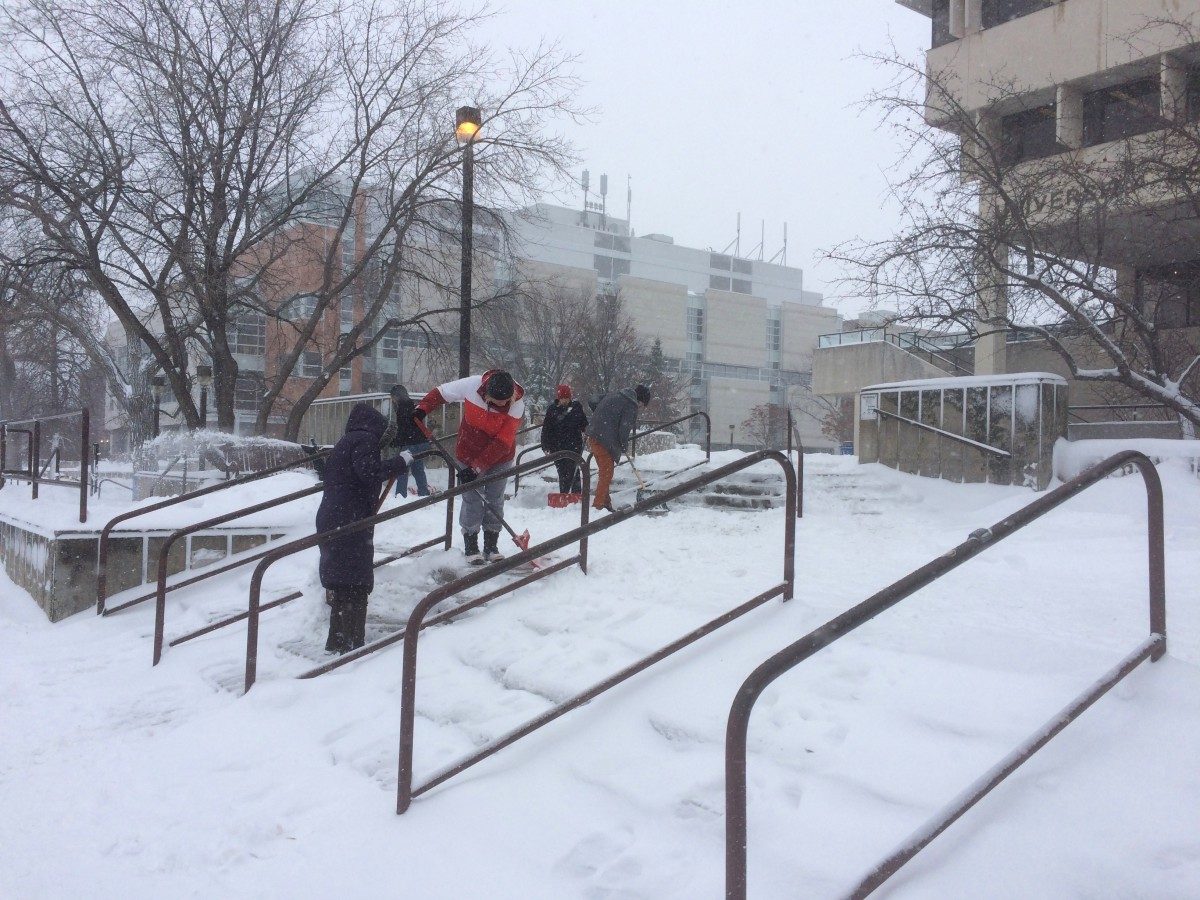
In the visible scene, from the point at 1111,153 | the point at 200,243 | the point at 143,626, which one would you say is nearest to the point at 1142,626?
the point at 143,626

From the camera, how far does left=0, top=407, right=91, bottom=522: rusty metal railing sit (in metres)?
7.66

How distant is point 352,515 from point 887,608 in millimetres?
3770

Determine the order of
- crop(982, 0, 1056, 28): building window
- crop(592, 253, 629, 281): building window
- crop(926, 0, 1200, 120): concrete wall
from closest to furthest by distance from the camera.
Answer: crop(926, 0, 1200, 120): concrete wall < crop(982, 0, 1056, 28): building window < crop(592, 253, 629, 281): building window

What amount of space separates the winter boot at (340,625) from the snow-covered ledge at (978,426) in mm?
7927

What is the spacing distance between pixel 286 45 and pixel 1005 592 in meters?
15.3

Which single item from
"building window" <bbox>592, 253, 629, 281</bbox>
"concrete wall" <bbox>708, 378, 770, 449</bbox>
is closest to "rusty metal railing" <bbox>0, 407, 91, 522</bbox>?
"concrete wall" <bbox>708, 378, 770, 449</bbox>

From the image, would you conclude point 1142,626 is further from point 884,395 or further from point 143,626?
point 884,395

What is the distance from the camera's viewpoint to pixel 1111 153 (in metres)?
18.7

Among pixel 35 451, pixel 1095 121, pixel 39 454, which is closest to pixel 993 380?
pixel 35 451

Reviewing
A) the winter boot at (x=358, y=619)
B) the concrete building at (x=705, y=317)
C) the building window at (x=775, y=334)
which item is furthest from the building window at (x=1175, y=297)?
the building window at (x=775, y=334)

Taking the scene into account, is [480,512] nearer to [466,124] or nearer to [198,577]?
[198,577]

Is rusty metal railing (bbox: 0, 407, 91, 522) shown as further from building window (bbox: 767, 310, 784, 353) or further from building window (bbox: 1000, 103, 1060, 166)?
building window (bbox: 767, 310, 784, 353)

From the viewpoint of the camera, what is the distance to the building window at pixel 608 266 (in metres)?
69.2

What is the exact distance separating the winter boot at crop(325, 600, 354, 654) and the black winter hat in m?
2.19
